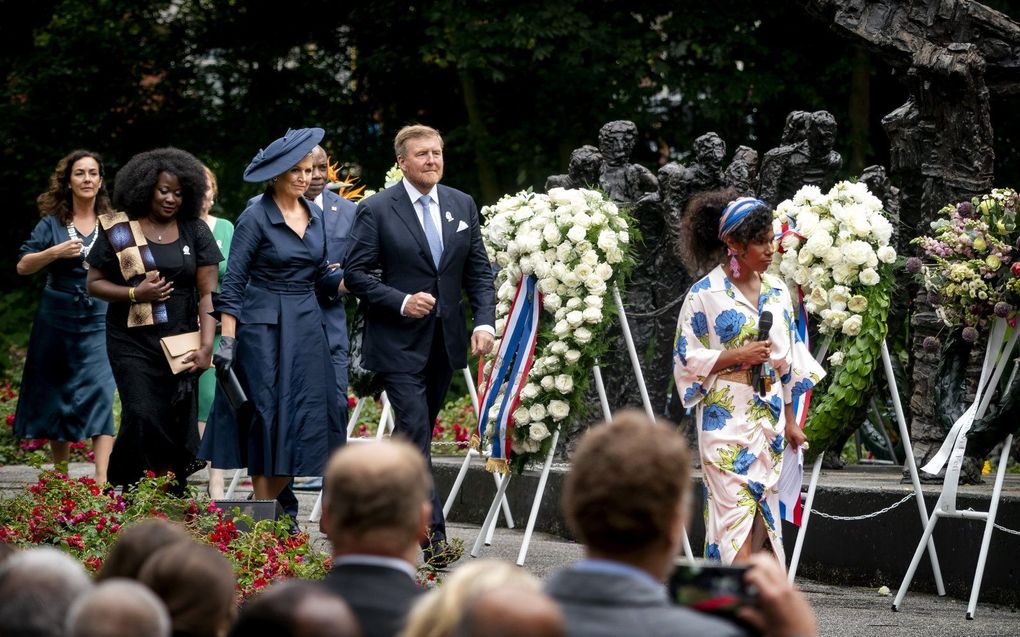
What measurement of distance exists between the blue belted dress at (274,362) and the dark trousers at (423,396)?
45 cm

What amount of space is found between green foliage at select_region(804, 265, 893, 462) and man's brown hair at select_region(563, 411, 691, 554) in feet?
19.3

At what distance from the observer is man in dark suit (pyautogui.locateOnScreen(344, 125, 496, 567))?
8.52 m

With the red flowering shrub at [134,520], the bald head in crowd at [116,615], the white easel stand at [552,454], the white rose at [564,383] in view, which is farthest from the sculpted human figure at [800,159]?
the bald head in crowd at [116,615]

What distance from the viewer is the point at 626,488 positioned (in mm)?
3115

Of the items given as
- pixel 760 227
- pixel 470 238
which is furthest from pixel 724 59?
pixel 760 227

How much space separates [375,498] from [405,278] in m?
5.45

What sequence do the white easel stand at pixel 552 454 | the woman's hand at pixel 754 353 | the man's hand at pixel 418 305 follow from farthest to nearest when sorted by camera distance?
1. the white easel stand at pixel 552 454
2. the man's hand at pixel 418 305
3. the woman's hand at pixel 754 353

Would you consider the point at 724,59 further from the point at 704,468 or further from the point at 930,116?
the point at 704,468

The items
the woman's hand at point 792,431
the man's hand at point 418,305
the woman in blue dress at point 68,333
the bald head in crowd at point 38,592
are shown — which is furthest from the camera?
the woman in blue dress at point 68,333

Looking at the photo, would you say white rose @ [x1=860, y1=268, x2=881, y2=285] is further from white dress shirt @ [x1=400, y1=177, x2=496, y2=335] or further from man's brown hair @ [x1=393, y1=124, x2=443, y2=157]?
man's brown hair @ [x1=393, y1=124, x2=443, y2=157]

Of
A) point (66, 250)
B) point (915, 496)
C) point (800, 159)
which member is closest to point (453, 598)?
point (915, 496)

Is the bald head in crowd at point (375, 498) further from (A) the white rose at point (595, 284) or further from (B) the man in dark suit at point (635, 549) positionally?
(A) the white rose at point (595, 284)

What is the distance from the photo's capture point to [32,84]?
66.3 ft

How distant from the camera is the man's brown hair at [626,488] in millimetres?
3119
